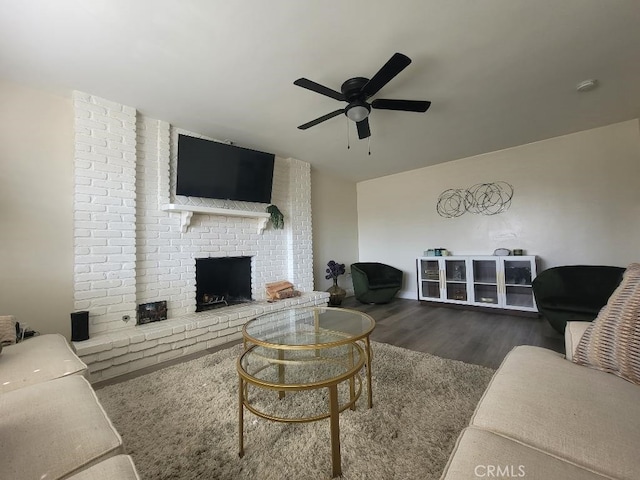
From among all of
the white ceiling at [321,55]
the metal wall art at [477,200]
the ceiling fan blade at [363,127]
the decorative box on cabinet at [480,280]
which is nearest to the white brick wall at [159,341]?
the white ceiling at [321,55]

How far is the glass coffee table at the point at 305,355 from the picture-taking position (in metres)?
1.41

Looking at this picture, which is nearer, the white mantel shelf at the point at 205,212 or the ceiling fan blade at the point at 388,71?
the ceiling fan blade at the point at 388,71

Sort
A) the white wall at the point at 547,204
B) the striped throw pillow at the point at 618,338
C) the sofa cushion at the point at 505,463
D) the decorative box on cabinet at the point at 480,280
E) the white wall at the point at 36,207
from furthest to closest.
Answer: the decorative box on cabinet at the point at 480,280
the white wall at the point at 547,204
the white wall at the point at 36,207
the striped throw pillow at the point at 618,338
the sofa cushion at the point at 505,463

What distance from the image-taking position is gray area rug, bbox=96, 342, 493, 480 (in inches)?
46.2

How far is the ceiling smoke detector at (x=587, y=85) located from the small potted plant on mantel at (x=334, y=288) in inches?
139

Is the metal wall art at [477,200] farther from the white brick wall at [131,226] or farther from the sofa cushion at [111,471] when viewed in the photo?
the sofa cushion at [111,471]

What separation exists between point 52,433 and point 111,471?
31 centimetres

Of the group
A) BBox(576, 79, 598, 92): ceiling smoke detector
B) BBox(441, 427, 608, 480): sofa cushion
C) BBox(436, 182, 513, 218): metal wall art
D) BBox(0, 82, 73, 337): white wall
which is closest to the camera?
BBox(441, 427, 608, 480): sofa cushion

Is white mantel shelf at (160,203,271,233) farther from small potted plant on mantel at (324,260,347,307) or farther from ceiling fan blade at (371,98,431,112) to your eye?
ceiling fan blade at (371,98,431,112)

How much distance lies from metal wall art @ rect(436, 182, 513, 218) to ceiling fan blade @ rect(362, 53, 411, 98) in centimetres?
300

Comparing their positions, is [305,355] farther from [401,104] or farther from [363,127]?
→ [401,104]

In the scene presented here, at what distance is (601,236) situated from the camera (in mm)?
3277

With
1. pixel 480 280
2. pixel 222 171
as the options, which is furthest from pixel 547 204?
pixel 222 171

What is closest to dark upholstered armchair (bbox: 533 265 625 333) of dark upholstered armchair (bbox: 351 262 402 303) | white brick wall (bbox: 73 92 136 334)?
dark upholstered armchair (bbox: 351 262 402 303)
